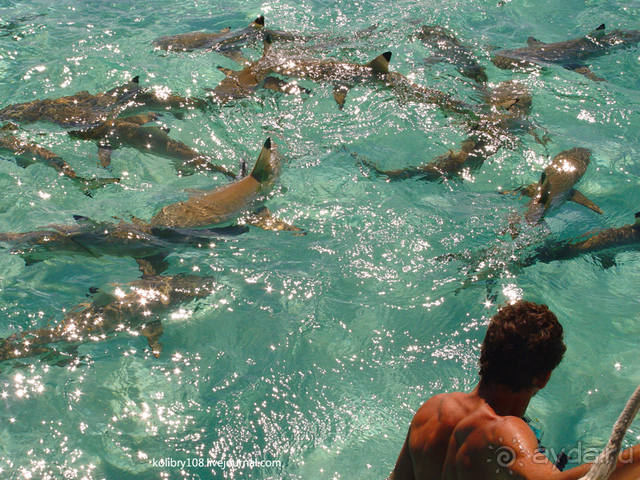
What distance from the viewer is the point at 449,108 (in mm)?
7707

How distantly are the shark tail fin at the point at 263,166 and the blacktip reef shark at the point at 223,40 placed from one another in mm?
3726

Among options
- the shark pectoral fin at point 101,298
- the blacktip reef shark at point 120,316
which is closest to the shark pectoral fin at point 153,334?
the blacktip reef shark at point 120,316

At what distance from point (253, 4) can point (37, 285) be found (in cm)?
867

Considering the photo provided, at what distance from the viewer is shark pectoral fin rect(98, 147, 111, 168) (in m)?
6.90

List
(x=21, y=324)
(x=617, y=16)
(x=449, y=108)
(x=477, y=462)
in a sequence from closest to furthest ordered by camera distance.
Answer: (x=477, y=462) < (x=21, y=324) < (x=449, y=108) < (x=617, y=16)

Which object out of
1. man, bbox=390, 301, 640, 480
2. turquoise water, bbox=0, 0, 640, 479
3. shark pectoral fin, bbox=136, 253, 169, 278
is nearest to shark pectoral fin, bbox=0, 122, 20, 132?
turquoise water, bbox=0, 0, 640, 479

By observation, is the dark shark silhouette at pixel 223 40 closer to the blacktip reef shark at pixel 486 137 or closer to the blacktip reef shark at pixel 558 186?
the blacktip reef shark at pixel 486 137

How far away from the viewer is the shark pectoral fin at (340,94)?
7902 millimetres

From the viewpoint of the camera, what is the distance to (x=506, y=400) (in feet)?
6.98

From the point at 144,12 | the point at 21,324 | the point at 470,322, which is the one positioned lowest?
the point at 470,322

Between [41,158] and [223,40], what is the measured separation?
4.08m

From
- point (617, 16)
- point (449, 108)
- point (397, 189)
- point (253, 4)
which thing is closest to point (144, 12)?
point (253, 4)

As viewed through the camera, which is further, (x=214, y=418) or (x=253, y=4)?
(x=253, y=4)

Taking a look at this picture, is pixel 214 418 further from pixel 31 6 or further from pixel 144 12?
pixel 31 6
